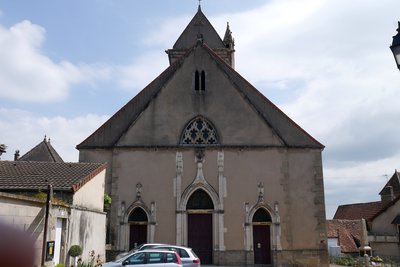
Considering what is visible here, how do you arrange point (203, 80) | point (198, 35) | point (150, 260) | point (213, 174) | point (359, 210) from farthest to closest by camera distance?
point (359, 210)
point (198, 35)
point (203, 80)
point (213, 174)
point (150, 260)

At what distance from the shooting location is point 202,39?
115 feet

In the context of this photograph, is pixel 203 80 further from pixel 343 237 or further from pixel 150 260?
pixel 343 237

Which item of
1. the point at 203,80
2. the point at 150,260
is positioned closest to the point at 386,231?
the point at 203,80

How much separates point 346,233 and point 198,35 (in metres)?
20.3

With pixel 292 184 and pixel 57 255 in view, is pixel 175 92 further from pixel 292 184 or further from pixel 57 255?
pixel 57 255

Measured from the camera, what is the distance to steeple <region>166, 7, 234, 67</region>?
35125 millimetres

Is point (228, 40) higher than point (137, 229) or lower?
higher

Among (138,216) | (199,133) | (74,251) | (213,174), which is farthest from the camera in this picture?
(199,133)

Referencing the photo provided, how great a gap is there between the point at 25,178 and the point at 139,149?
8.27 m

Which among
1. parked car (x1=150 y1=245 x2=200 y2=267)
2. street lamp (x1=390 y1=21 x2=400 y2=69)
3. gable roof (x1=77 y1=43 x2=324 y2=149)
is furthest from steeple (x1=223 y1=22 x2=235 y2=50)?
street lamp (x1=390 y1=21 x2=400 y2=69)

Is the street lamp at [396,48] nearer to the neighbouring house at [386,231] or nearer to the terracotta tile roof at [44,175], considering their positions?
the terracotta tile roof at [44,175]

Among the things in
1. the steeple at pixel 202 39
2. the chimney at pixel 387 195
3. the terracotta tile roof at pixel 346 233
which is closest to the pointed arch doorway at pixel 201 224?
the terracotta tile roof at pixel 346 233

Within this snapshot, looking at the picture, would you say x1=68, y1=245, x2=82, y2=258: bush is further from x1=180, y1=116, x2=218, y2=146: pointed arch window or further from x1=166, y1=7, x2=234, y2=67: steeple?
x1=166, y1=7, x2=234, y2=67: steeple

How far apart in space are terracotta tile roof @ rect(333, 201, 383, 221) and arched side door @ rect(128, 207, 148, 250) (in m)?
26.9
